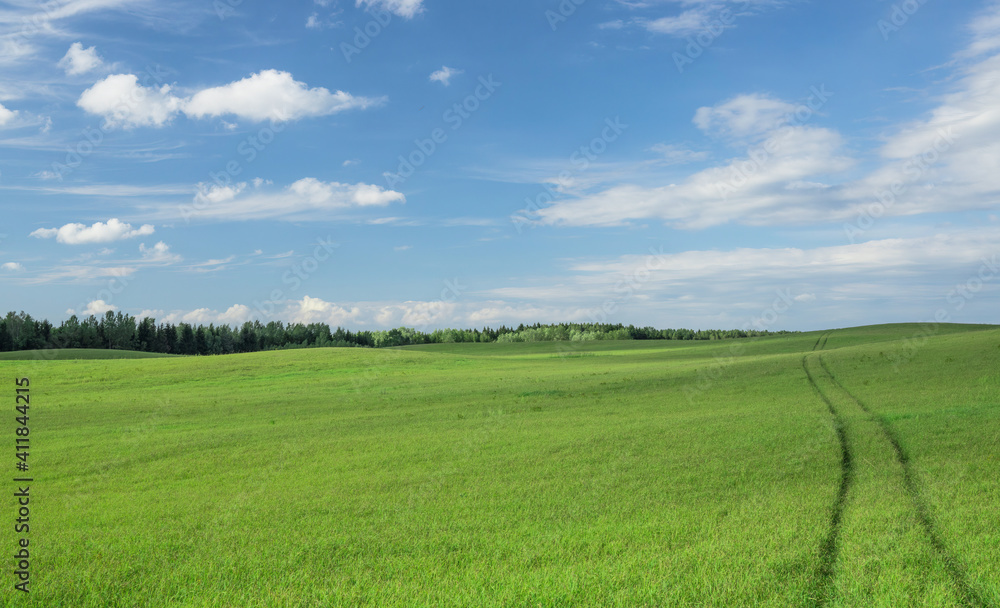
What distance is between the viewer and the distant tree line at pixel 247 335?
3932 inches

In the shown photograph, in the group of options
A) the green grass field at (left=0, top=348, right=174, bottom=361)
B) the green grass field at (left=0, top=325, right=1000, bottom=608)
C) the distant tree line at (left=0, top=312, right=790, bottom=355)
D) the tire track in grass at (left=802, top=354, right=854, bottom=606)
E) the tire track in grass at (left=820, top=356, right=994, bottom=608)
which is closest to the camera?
the tire track in grass at (left=820, top=356, right=994, bottom=608)

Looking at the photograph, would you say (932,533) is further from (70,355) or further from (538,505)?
(70,355)

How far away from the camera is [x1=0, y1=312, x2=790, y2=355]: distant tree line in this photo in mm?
99875

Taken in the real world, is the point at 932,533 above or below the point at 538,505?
above

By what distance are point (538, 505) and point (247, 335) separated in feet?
409

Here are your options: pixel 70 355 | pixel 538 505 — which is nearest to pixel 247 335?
pixel 70 355

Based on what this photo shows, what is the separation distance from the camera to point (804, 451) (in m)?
12.3

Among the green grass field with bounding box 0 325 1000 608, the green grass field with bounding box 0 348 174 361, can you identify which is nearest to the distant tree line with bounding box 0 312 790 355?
the green grass field with bounding box 0 348 174 361

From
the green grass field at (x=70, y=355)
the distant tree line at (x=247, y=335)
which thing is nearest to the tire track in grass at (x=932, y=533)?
the green grass field at (x=70, y=355)

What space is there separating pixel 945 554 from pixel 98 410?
28.9m

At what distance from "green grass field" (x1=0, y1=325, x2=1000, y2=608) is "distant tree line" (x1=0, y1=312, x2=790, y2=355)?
295 feet

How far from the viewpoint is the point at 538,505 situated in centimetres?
923

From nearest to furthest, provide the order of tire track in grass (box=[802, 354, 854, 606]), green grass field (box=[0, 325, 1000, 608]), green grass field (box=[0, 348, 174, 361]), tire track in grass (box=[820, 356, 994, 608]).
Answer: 1. tire track in grass (box=[820, 356, 994, 608])
2. tire track in grass (box=[802, 354, 854, 606])
3. green grass field (box=[0, 325, 1000, 608])
4. green grass field (box=[0, 348, 174, 361])

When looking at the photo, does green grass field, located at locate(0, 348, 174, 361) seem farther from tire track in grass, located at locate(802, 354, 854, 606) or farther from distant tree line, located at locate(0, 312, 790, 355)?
tire track in grass, located at locate(802, 354, 854, 606)
